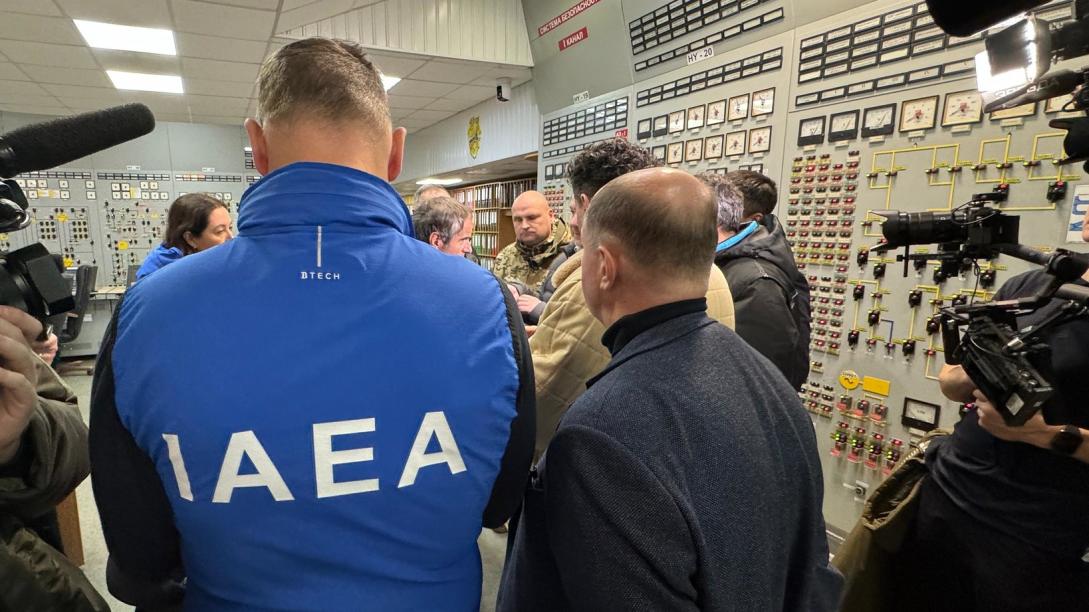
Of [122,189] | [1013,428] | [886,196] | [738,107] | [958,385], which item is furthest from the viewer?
[122,189]

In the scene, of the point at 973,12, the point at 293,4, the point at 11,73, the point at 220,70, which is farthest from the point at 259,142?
the point at 11,73

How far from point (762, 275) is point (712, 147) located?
5.44 feet

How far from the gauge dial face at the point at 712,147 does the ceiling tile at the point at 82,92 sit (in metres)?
6.59

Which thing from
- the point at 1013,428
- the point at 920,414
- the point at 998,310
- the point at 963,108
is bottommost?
the point at 920,414

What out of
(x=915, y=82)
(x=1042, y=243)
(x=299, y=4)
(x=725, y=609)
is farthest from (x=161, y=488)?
(x=299, y=4)

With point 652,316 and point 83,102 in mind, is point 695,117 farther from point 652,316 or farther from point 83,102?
point 83,102

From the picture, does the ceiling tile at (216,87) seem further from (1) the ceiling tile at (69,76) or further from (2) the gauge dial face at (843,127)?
(2) the gauge dial face at (843,127)

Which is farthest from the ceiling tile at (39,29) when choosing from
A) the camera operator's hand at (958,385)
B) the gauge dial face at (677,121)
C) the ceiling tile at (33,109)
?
the camera operator's hand at (958,385)

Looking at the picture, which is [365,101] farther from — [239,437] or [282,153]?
[239,437]

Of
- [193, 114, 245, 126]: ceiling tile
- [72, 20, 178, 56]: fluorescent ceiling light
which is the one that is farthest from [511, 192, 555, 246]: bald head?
[193, 114, 245, 126]: ceiling tile

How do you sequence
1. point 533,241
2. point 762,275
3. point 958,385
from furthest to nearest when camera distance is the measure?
1. point 533,241
2. point 762,275
3. point 958,385

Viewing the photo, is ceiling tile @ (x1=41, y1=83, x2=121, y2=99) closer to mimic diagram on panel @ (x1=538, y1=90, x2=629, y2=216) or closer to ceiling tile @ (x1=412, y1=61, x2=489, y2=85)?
ceiling tile @ (x1=412, y1=61, x2=489, y2=85)

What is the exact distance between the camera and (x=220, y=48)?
4.62 metres

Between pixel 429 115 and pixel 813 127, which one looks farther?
pixel 429 115
